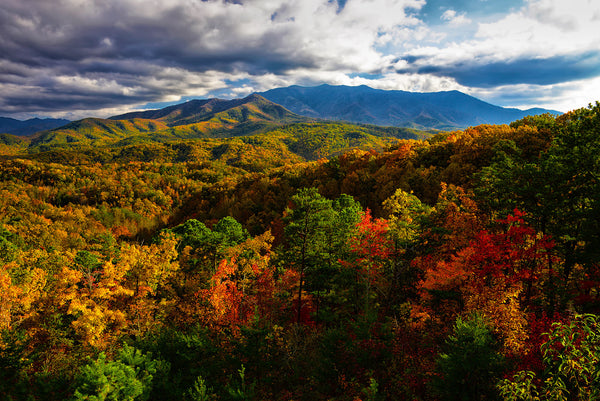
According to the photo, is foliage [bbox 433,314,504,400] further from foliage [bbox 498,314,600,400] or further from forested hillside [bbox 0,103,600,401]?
foliage [bbox 498,314,600,400]

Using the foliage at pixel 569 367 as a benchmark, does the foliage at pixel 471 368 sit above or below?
below

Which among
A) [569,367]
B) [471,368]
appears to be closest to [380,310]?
[471,368]

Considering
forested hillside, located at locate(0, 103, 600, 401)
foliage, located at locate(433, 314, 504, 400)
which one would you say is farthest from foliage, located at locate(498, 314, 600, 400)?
foliage, located at locate(433, 314, 504, 400)

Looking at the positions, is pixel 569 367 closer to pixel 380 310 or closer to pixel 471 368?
pixel 471 368

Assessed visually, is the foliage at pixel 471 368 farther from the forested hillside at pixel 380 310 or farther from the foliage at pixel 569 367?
the foliage at pixel 569 367

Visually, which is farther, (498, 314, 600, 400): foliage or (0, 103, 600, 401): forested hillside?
(0, 103, 600, 401): forested hillside

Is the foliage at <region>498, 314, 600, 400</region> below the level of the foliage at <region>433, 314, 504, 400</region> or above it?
above

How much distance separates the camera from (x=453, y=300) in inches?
835

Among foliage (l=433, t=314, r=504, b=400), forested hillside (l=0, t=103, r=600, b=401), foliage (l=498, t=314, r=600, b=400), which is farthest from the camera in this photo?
forested hillside (l=0, t=103, r=600, b=401)

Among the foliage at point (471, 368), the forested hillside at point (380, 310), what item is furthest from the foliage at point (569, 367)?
the foliage at point (471, 368)

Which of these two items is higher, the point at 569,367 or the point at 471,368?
the point at 569,367

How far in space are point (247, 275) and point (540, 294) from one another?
98.9ft

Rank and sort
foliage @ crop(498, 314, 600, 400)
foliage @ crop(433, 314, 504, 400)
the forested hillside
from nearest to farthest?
foliage @ crop(498, 314, 600, 400) < foliage @ crop(433, 314, 504, 400) < the forested hillside

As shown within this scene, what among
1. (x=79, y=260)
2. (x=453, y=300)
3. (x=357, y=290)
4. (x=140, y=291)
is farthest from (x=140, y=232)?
(x=453, y=300)
